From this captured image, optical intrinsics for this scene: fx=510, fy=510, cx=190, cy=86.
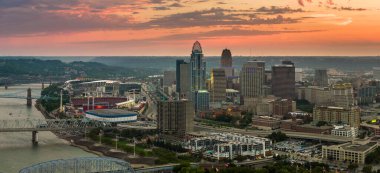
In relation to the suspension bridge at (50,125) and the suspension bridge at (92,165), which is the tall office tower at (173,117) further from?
the suspension bridge at (92,165)

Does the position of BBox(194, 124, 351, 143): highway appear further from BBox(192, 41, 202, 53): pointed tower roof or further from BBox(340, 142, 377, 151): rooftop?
BBox(192, 41, 202, 53): pointed tower roof

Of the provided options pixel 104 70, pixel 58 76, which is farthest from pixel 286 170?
pixel 104 70

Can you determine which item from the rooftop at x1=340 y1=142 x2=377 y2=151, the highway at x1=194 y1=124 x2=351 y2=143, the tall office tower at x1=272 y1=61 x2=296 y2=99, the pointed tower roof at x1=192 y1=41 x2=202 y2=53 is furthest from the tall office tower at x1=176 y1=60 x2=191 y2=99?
the rooftop at x1=340 y1=142 x2=377 y2=151

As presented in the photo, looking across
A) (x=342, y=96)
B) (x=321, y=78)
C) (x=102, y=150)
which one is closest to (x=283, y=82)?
(x=342, y=96)

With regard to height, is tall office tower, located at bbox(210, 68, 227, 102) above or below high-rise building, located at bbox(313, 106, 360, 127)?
above

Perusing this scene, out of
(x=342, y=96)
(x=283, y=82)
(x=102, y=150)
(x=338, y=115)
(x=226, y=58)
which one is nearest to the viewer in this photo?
(x=102, y=150)

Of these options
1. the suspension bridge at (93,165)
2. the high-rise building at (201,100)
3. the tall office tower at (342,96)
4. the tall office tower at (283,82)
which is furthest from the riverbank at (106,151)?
the tall office tower at (283,82)

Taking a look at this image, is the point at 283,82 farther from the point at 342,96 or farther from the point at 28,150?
the point at 28,150
